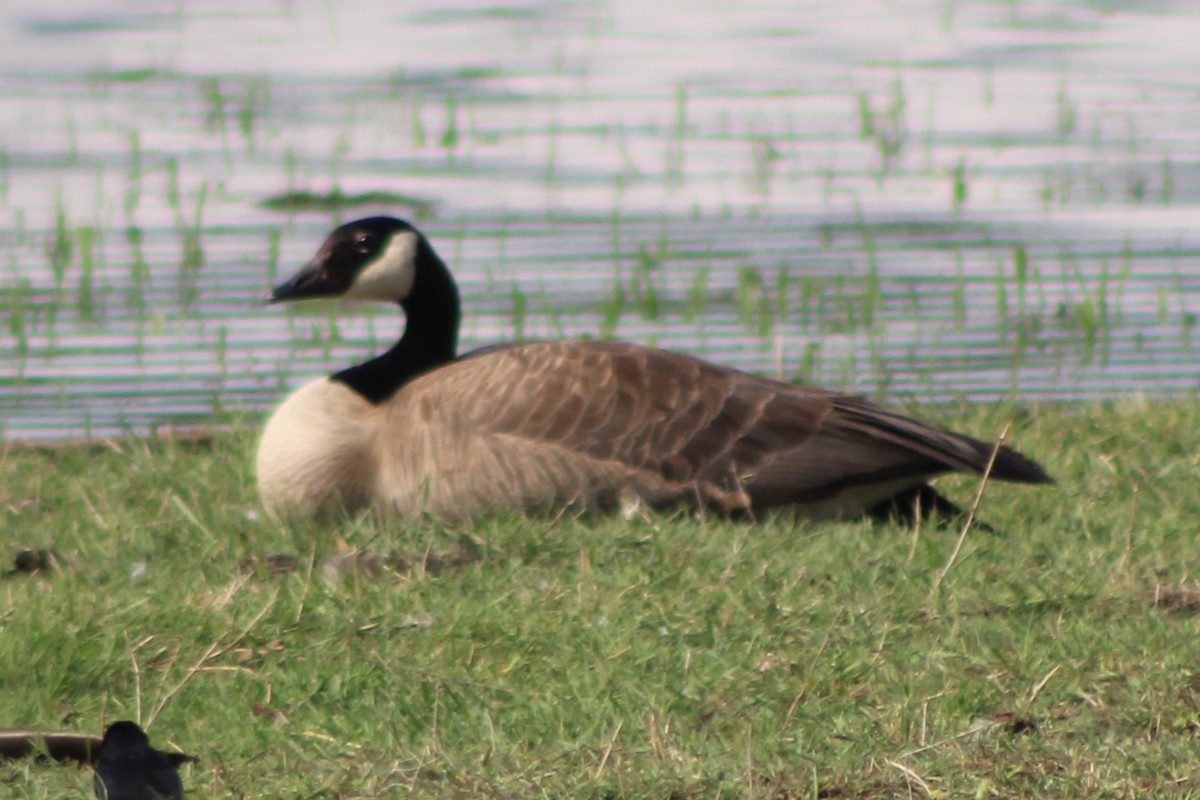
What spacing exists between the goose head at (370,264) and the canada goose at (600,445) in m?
0.67

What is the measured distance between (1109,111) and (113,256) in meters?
7.27

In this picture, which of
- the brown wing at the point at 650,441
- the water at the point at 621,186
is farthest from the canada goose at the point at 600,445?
the water at the point at 621,186

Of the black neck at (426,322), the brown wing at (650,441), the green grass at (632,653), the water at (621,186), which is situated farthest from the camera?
the water at (621,186)

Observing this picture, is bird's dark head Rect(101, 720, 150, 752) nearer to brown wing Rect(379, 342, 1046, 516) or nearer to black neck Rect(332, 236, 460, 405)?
brown wing Rect(379, 342, 1046, 516)

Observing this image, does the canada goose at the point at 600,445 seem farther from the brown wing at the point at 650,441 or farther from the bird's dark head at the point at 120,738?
the bird's dark head at the point at 120,738

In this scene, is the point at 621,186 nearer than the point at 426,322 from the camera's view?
No

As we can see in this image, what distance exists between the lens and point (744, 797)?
4.35 m

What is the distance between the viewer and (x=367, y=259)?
27.4 ft

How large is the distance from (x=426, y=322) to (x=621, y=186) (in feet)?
15.9

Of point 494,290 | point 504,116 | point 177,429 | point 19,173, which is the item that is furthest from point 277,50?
point 177,429

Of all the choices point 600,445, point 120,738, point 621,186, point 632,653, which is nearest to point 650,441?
point 600,445

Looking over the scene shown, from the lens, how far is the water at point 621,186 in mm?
10586

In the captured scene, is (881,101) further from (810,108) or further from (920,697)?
(920,697)

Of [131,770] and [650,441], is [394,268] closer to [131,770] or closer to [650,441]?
[650,441]
